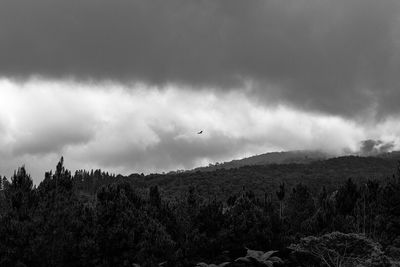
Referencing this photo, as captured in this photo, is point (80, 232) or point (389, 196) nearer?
point (80, 232)

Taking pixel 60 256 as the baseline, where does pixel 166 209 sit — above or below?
above

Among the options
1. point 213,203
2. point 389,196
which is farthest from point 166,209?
point 389,196

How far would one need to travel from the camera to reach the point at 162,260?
2780 cm

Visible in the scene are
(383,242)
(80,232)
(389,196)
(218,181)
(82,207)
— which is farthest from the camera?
(218,181)

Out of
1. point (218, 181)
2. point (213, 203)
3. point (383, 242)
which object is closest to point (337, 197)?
point (383, 242)

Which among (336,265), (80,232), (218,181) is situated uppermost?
(218,181)

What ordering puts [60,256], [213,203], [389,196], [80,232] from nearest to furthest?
[60,256] < [80,232] < [213,203] < [389,196]

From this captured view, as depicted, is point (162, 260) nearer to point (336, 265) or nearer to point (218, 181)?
point (336, 265)

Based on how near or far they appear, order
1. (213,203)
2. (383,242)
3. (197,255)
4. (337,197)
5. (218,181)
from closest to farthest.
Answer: (197,255), (213,203), (383,242), (337,197), (218,181)

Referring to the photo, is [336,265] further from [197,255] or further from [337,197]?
[337,197]

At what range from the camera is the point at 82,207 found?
30.9 meters

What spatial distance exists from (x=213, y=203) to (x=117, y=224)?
11780mm

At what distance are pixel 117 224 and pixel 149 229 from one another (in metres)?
1.81

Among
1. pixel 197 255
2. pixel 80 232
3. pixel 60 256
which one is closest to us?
pixel 60 256
